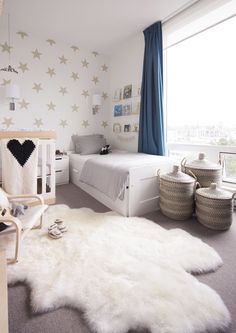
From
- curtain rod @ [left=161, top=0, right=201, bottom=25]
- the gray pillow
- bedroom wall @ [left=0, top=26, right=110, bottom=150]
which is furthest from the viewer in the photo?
the gray pillow

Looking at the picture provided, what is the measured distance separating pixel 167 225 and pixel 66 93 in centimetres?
292

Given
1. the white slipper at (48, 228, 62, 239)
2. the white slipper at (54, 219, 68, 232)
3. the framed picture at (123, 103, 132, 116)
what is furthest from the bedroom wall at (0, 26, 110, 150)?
the white slipper at (48, 228, 62, 239)

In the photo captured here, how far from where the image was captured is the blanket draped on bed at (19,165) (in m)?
2.10

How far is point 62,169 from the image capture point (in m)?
3.36

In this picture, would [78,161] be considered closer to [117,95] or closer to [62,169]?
[62,169]

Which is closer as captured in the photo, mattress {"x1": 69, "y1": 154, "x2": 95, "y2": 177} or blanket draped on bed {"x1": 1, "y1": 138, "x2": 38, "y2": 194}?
blanket draped on bed {"x1": 1, "y1": 138, "x2": 38, "y2": 194}

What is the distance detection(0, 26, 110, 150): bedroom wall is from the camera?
126 inches

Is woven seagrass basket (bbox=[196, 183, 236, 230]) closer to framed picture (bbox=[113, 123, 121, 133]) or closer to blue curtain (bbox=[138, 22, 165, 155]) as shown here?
blue curtain (bbox=[138, 22, 165, 155])

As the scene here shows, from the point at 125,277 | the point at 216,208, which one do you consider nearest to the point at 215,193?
the point at 216,208

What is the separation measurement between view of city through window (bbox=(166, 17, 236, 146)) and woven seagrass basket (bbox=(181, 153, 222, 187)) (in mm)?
483

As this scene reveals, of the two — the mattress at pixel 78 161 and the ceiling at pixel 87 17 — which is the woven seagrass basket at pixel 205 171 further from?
the ceiling at pixel 87 17

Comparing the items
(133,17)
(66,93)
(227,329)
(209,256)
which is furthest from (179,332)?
(66,93)

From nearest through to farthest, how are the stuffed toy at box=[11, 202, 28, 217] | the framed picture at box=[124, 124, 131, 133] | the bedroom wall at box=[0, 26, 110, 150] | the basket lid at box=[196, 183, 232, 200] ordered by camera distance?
the stuffed toy at box=[11, 202, 28, 217] < the basket lid at box=[196, 183, 232, 200] < the bedroom wall at box=[0, 26, 110, 150] < the framed picture at box=[124, 124, 131, 133]

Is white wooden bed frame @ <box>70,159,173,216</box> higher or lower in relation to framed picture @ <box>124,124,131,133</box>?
lower
